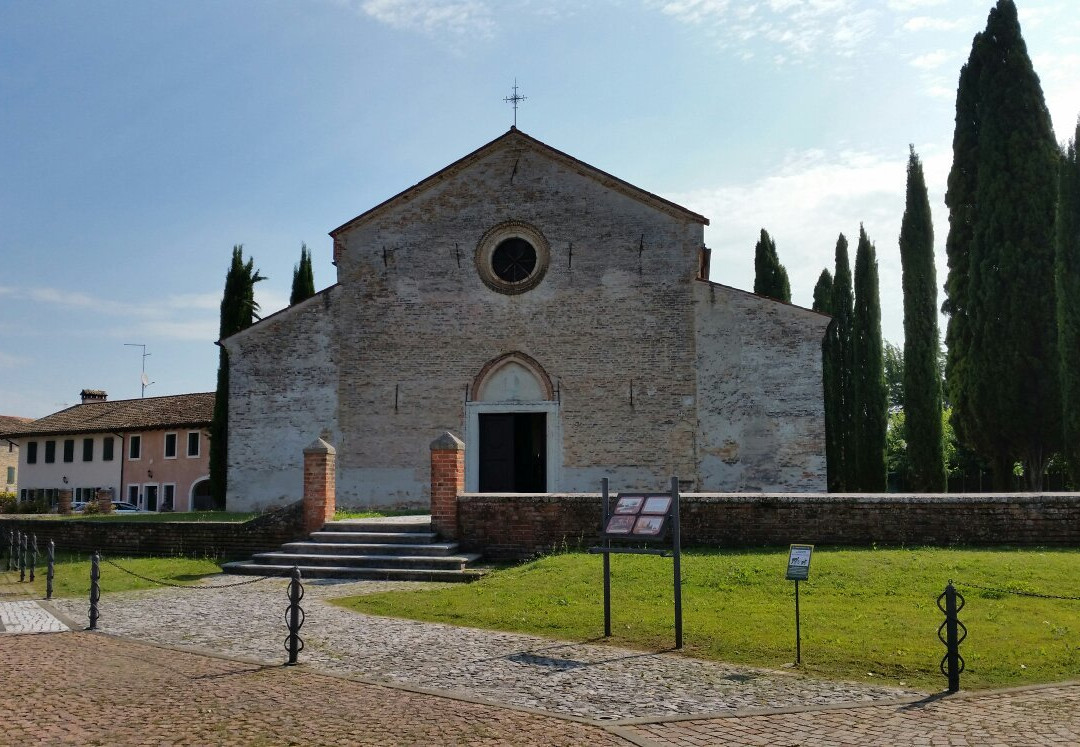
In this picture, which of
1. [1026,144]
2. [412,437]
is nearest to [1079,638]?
[412,437]

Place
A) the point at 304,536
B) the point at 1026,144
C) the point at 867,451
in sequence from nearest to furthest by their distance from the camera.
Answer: the point at 304,536 < the point at 1026,144 < the point at 867,451

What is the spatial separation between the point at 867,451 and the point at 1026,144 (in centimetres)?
1091

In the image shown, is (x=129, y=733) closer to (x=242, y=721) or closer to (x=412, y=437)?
(x=242, y=721)

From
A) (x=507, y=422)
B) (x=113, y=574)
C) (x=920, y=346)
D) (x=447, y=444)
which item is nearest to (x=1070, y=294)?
(x=920, y=346)

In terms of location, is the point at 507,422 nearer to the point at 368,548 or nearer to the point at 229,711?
the point at 368,548

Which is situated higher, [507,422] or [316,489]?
[507,422]

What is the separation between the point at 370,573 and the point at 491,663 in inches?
245

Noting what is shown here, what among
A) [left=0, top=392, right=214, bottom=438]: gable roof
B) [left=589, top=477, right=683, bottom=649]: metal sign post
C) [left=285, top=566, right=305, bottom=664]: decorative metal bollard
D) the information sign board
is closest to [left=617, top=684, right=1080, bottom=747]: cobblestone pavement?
the information sign board

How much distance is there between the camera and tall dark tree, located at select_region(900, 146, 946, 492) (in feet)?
86.4

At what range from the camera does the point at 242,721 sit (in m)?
5.75

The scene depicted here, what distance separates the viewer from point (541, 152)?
20.2 meters

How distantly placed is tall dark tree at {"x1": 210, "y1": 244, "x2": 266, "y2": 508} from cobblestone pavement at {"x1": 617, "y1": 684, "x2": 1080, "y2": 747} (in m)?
27.2

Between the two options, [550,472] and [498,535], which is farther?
[550,472]

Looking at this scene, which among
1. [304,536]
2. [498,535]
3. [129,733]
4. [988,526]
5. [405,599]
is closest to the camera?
[129,733]
